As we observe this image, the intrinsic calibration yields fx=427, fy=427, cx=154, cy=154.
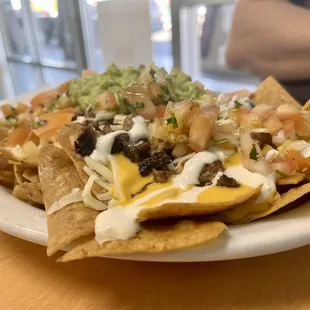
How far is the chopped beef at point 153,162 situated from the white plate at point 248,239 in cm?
27

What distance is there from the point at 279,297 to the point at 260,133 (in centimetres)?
54

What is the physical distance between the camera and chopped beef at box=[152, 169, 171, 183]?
108cm

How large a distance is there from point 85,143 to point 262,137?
1.74 ft

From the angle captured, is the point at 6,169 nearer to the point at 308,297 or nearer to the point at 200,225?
the point at 200,225

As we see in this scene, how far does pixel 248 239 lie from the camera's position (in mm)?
883

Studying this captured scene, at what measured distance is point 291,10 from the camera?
2.27m

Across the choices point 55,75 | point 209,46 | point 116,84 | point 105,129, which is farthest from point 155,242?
point 55,75

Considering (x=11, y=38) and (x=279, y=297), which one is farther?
(x=11, y=38)

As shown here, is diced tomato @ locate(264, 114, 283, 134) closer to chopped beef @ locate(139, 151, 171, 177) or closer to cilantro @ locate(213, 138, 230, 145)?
cilantro @ locate(213, 138, 230, 145)

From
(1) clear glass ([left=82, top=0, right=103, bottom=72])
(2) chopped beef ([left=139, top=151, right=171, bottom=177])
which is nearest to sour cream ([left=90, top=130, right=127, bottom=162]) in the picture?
(2) chopped beef ([left=139, top=151, right=171, bottom=177])

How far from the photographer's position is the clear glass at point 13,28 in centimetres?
651

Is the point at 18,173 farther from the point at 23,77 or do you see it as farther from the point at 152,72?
the point at 23,77

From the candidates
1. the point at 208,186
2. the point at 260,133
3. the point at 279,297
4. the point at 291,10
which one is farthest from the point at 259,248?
the point at 291,10

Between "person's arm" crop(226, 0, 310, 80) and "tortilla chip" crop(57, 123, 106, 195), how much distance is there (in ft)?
4.51
